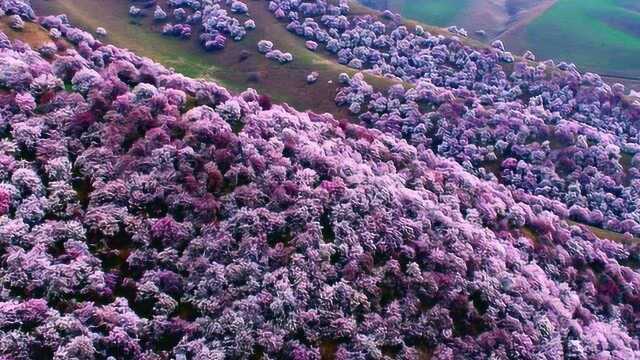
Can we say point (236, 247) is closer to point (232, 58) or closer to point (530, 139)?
point (530, 139)

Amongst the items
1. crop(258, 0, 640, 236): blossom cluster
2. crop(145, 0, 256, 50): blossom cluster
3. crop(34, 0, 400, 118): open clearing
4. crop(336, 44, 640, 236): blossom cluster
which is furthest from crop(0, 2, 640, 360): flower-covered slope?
crop(145, 0, 256, 50): blossom cluster

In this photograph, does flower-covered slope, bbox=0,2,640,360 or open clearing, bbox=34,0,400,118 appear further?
open clearing, bbox=34,0,400,118

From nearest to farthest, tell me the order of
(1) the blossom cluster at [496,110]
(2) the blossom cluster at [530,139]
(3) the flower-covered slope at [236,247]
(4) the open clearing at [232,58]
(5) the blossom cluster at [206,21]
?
(3) the flower-covered slope at [236,247] → (2) the blossom cluster at [530,139] → (1) the blossom cluster at [496,110] → (4) the open clearing at [232,58] → (5) the blossom cluster at [206,21]

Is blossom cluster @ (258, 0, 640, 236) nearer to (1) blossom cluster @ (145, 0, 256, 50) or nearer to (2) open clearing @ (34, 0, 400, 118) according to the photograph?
(2) open clearing @ (34, 0, 400, 118)

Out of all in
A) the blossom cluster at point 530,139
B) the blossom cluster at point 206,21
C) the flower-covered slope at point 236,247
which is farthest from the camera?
the blossom cluster at point 206,21

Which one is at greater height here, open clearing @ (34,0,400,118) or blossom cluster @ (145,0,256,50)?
blossom cluster @ (145,0,256,50)

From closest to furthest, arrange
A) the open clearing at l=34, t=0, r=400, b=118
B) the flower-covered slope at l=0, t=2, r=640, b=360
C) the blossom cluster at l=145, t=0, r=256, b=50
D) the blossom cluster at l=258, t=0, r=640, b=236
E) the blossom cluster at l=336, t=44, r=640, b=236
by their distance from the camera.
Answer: the flower-covered slope at l=0, t=2, r=640, b=360
the blossom cluster at l=336, t=44, r=640, b=236
the blossom cluster at l=258, t=0, r=640, b=236
the open clearing at l=34, t=0, r=400, b=118
the blossom cluster at l=145, t=0, r=256, b=50

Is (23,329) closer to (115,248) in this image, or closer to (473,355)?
(115,248)

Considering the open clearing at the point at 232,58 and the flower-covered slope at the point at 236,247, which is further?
the open clearing at the point at 232,58

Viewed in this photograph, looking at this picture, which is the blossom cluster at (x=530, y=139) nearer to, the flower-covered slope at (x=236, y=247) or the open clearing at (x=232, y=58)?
the open clearing at (x=232, y=58)

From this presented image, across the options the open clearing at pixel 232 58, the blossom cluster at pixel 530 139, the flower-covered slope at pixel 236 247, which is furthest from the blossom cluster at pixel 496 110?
the flower-covered slope at pixel 236 247

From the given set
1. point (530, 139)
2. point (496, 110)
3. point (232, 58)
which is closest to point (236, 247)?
point (530, 139)
